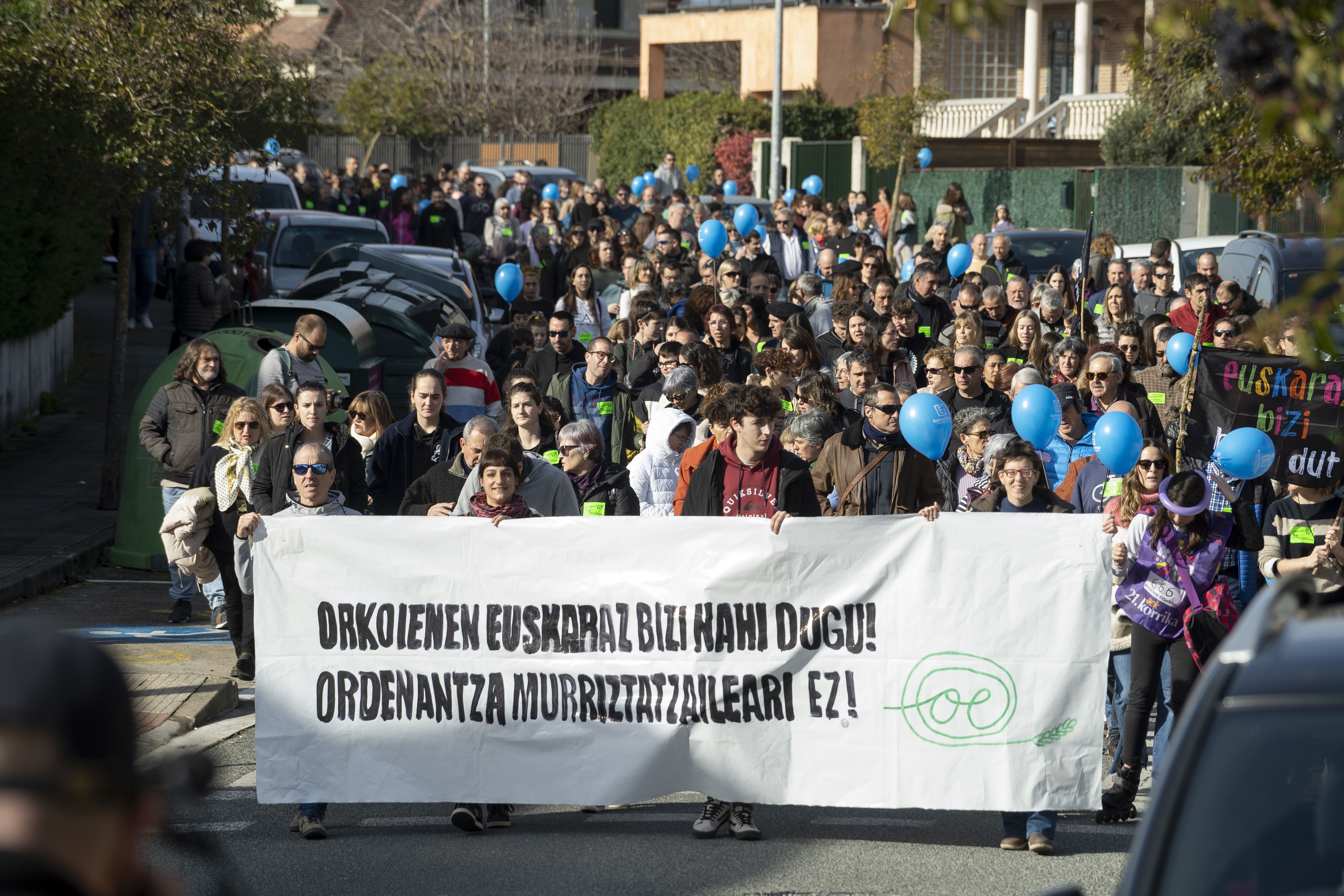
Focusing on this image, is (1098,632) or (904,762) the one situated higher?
(1098,632)

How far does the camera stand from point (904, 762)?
21.6 feet

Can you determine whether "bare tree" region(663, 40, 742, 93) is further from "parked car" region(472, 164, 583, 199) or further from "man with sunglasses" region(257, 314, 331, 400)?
"man with sunglasses" region(257, 314, 331, 400)

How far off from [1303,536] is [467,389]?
5816 mm

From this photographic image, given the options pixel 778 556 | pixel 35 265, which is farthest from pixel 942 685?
pixel 35 265

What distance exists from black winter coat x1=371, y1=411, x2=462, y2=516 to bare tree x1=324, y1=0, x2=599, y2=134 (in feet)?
130

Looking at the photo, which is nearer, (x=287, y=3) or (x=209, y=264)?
(x=209, y=264)

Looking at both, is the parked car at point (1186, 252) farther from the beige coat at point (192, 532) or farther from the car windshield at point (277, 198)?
the car windshield at point (277, 198)

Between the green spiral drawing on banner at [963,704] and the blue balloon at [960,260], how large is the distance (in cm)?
1148

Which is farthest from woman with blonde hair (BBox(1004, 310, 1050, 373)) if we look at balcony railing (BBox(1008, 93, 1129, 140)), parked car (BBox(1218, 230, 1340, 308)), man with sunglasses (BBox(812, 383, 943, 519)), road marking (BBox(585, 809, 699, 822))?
balcony railing (BBox(1008, 93, 1129, 140))

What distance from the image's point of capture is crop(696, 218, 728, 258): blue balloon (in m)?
17.6

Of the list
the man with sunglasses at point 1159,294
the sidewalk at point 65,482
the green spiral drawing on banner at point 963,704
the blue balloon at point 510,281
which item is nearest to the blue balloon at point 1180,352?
the man with sunglasses at point 1159,294

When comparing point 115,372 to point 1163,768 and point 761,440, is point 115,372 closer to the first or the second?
point 761,440

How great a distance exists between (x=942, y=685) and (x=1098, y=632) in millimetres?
682

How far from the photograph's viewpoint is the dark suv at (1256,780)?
3.03m
